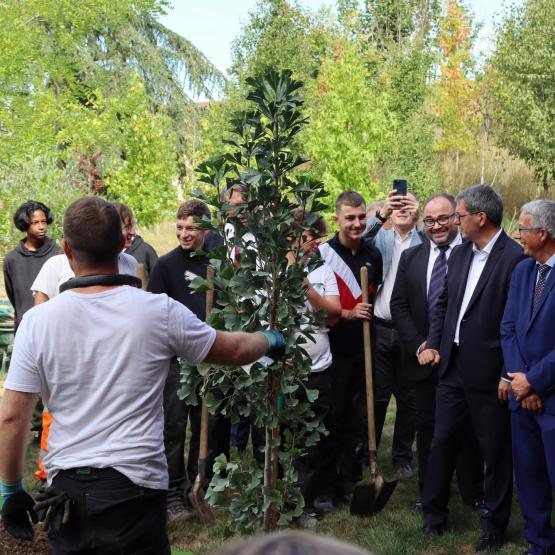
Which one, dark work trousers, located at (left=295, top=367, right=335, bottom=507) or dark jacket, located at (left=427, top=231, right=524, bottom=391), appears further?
dark work trousers, located at (left=295, top=367, right=335, bottom=507)

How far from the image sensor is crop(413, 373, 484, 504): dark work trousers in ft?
21.6

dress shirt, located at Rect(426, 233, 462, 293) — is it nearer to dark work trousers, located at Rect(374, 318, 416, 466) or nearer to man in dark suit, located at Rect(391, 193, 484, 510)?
man in dark suit, located at Rect(391, 193, 484, 510)

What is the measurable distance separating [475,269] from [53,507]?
3527 mm

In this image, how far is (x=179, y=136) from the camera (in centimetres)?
3456

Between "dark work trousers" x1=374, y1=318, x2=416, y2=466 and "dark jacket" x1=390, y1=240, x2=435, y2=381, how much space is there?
0.70 metres

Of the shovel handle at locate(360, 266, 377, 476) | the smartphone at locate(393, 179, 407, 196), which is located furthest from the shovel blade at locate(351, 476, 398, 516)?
the smartphone at locate(393, 179, 407, 196)

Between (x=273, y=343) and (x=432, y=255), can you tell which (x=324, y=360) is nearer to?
(x=432, y=255)

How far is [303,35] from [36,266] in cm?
3694

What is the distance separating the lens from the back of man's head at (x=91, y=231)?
10.4ft

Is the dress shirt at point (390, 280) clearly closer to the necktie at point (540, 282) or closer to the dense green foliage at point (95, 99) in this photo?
the necktie at point (540, 282)

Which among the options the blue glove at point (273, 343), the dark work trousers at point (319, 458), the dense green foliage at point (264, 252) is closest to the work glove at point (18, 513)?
the blue glove at point (273, 343)

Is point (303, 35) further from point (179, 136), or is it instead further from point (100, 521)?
point (100, 521)

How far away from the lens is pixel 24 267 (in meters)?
8.30

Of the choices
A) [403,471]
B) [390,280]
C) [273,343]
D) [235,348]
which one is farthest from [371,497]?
[235,348]
